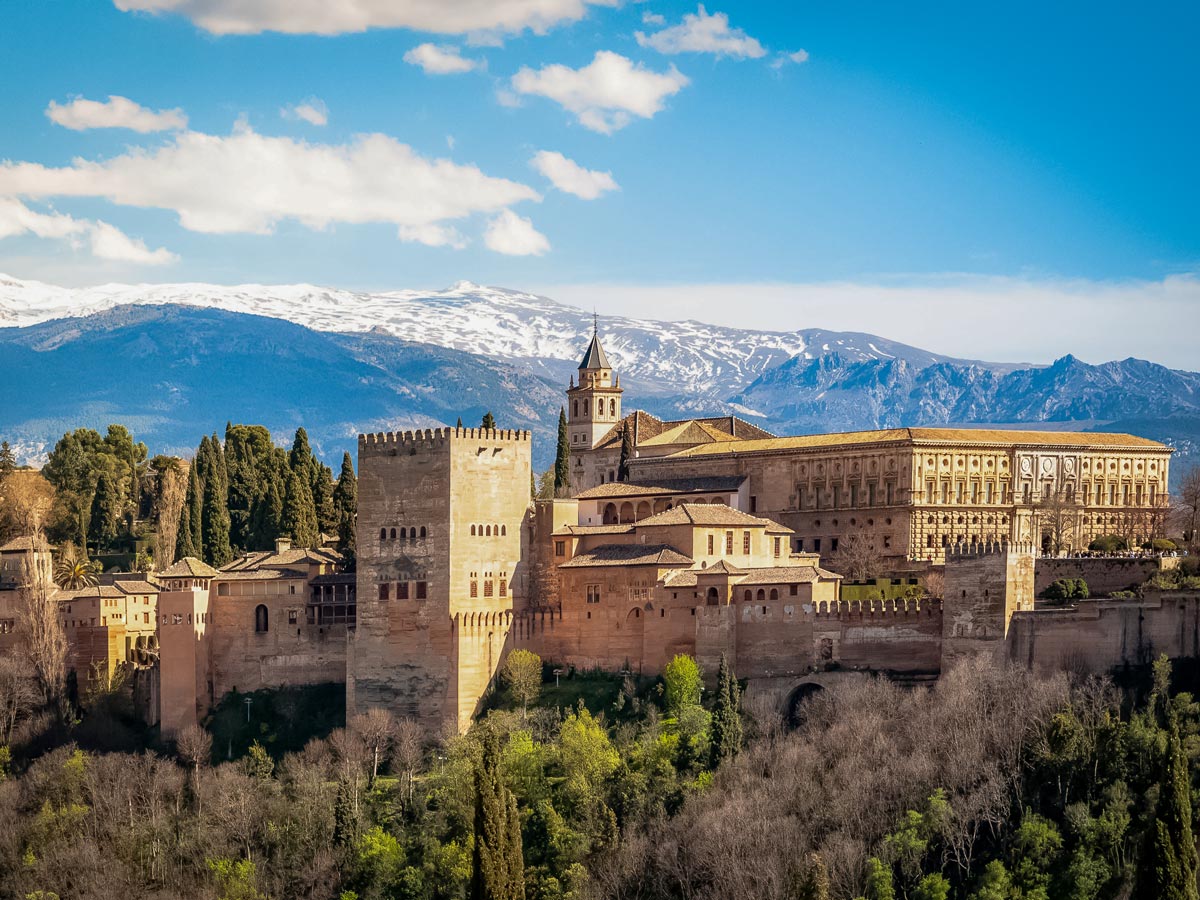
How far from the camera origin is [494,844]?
58469 millimetres

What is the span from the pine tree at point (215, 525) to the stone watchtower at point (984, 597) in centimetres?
3542

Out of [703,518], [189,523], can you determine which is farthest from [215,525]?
[703,518]

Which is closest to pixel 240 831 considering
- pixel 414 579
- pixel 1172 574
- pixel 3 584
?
pixel 414 579

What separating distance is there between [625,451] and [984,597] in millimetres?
34391

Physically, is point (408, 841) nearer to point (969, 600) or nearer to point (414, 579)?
point (414, 579)

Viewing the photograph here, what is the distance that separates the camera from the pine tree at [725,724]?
64500 millimetres

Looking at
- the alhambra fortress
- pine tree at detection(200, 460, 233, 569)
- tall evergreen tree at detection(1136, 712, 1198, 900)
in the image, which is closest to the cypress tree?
pine tree at detection(200, 460, 233, 569)

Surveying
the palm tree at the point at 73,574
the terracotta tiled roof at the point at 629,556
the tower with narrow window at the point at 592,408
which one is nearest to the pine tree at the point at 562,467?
the tower with narrow window at the point at 592,408

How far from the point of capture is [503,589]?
72562 millimetres

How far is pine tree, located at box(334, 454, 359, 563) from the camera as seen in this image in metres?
86.8

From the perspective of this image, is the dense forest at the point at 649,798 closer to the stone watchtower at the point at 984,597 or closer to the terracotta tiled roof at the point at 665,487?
the stone watchtower at the point at 984,597

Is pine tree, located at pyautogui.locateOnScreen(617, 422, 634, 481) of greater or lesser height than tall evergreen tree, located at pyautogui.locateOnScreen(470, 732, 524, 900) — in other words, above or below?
above

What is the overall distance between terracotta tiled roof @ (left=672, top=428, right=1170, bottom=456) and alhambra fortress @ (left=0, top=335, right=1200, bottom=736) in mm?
3503

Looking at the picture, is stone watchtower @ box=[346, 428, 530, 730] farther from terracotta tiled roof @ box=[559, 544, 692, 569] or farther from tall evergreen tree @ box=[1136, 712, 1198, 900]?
tall evergreen tree @ box=[1136, 712, 1198, 900]
